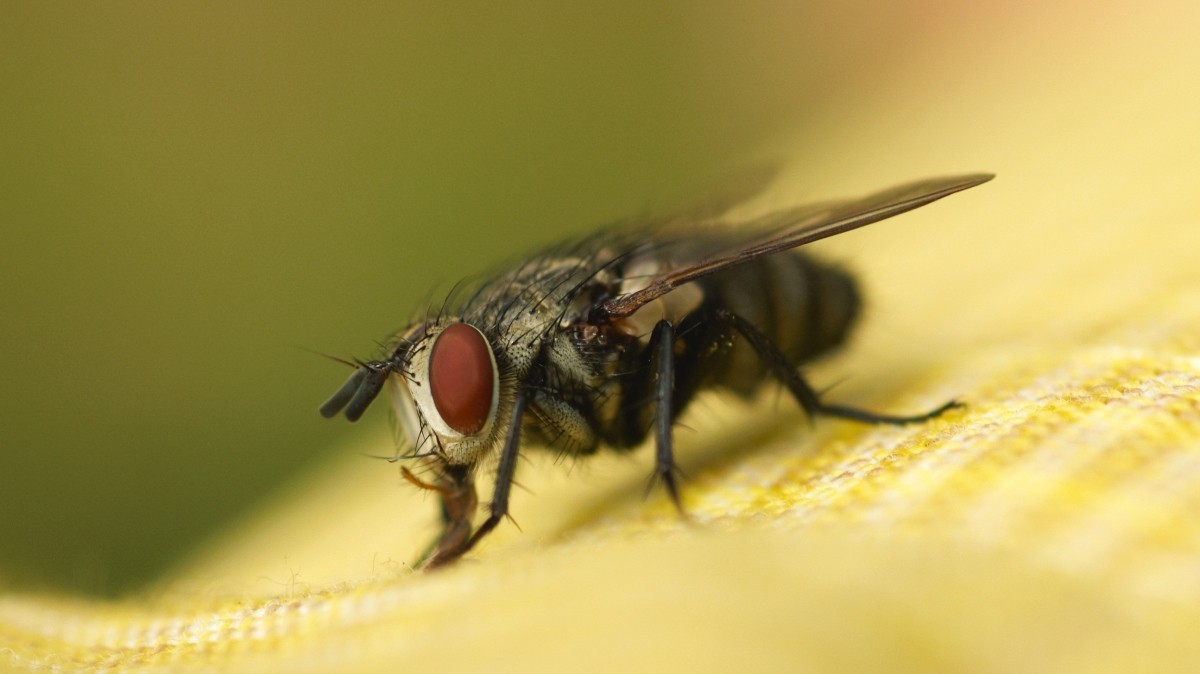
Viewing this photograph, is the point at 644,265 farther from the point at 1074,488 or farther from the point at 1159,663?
the point at 1159,663

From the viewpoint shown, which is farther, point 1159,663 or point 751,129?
point 751,129

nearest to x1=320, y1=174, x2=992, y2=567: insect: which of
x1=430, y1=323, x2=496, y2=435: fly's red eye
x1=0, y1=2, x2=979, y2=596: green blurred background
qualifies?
x1=430, y1=323, x2=496, y2=435: fly's red eye

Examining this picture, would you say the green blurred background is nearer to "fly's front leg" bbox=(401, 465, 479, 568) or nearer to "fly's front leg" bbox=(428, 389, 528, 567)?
"fly's front leg" bbox=(401, 465, 479, 568)

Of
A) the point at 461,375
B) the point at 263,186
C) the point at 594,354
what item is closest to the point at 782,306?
the point at 594,354

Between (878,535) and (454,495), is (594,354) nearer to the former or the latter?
(454,495)

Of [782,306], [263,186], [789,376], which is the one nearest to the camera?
[789,376]

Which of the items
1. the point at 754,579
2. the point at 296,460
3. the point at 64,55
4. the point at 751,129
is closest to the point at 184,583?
the point at 754,579

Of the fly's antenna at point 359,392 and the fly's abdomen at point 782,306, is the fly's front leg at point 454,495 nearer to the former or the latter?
the fly's antenna at point 359,392
